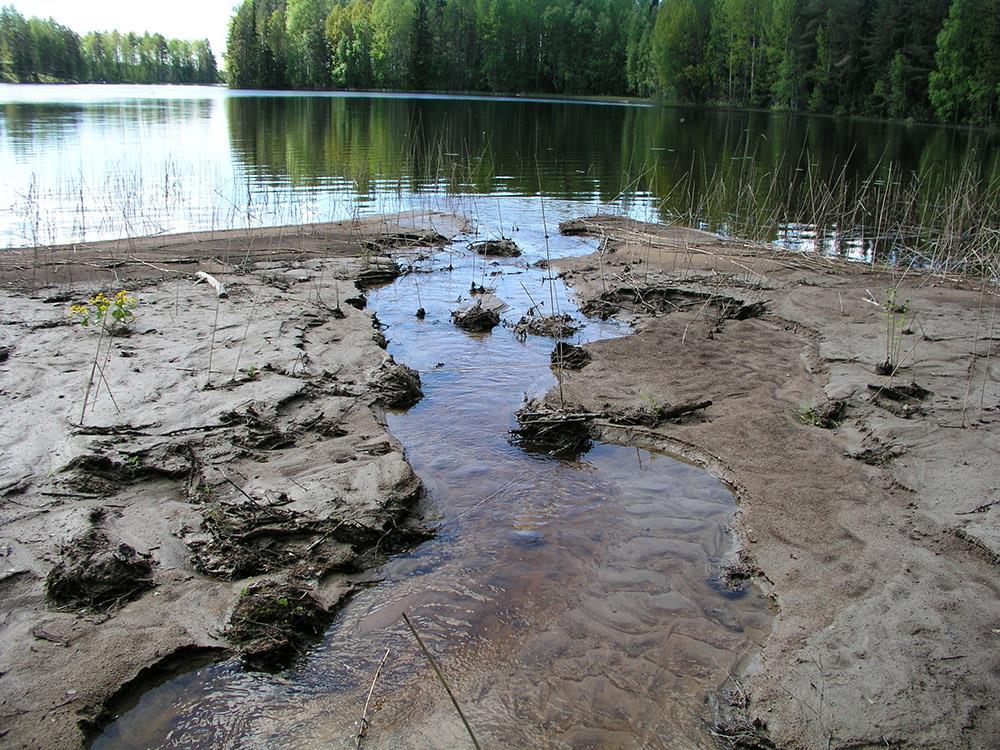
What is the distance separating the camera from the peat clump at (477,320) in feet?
32.6

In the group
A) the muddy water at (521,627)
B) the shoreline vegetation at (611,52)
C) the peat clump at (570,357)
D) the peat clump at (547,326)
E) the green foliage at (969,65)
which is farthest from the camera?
the shoreline vegetation at (611,52)

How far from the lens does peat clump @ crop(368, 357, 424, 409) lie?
7.34m

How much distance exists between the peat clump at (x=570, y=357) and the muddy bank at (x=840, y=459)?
0.35ft

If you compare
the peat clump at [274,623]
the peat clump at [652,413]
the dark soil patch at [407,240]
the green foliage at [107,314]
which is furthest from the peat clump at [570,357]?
the dark soil patch at [407,240]

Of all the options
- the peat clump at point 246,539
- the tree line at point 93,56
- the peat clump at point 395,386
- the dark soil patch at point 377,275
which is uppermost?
the tree line at point 93,56

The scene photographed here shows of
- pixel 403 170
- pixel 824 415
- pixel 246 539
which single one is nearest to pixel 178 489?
pixel 246 539

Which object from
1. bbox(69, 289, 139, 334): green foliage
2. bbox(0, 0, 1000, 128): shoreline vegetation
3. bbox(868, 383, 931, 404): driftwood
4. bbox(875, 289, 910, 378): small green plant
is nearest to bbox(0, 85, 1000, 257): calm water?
bbox(875, 289, 910, 378): small green plant

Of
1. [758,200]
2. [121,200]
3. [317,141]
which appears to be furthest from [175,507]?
[317,141]

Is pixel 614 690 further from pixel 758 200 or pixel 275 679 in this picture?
pixel 758 200

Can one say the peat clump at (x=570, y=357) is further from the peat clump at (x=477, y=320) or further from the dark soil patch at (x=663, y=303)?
the dark soil patch at (x=663, y=303)

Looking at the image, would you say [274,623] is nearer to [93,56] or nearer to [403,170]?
[403,170]

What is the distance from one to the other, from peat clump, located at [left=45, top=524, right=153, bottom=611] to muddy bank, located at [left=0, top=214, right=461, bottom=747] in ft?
0.03

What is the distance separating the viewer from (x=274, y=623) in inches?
164

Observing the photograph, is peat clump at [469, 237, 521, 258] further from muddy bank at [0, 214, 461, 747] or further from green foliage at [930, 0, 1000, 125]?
green foliage at [930, 0, 1000, 125]
